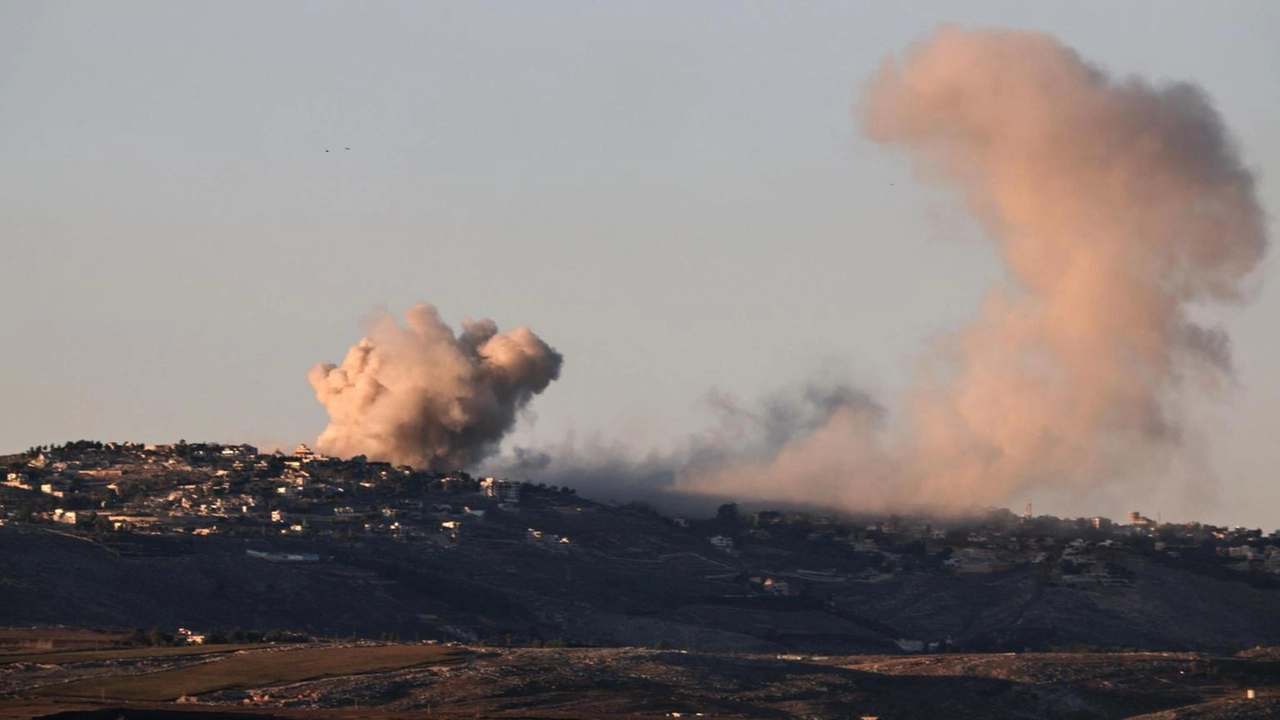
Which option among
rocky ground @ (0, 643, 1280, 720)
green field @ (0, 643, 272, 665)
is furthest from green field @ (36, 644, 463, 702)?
green field @ (0, 643, 272, 665)

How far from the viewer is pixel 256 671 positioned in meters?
125

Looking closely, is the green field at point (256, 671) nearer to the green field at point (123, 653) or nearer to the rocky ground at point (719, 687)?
the rocky ground at point (719, 687)

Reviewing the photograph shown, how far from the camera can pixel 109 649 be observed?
134 m

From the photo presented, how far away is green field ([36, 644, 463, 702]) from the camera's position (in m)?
116

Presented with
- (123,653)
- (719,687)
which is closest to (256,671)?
(123,653)

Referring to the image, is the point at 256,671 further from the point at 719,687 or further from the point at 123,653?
the point at 719,687

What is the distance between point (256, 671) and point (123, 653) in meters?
10.4

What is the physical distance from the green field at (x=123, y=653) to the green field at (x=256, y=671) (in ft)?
10.3

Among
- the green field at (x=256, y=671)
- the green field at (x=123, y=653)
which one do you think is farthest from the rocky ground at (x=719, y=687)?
the green field at (x=123, y=653)

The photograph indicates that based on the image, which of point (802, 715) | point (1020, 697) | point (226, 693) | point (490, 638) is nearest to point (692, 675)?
point (802, 715)

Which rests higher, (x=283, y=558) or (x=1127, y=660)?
(x=283, y=558)

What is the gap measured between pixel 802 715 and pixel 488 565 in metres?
Answer: 77.1

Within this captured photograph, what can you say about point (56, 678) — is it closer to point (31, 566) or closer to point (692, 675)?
point (692, 675)

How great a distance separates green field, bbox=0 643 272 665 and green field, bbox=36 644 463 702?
3127mm
